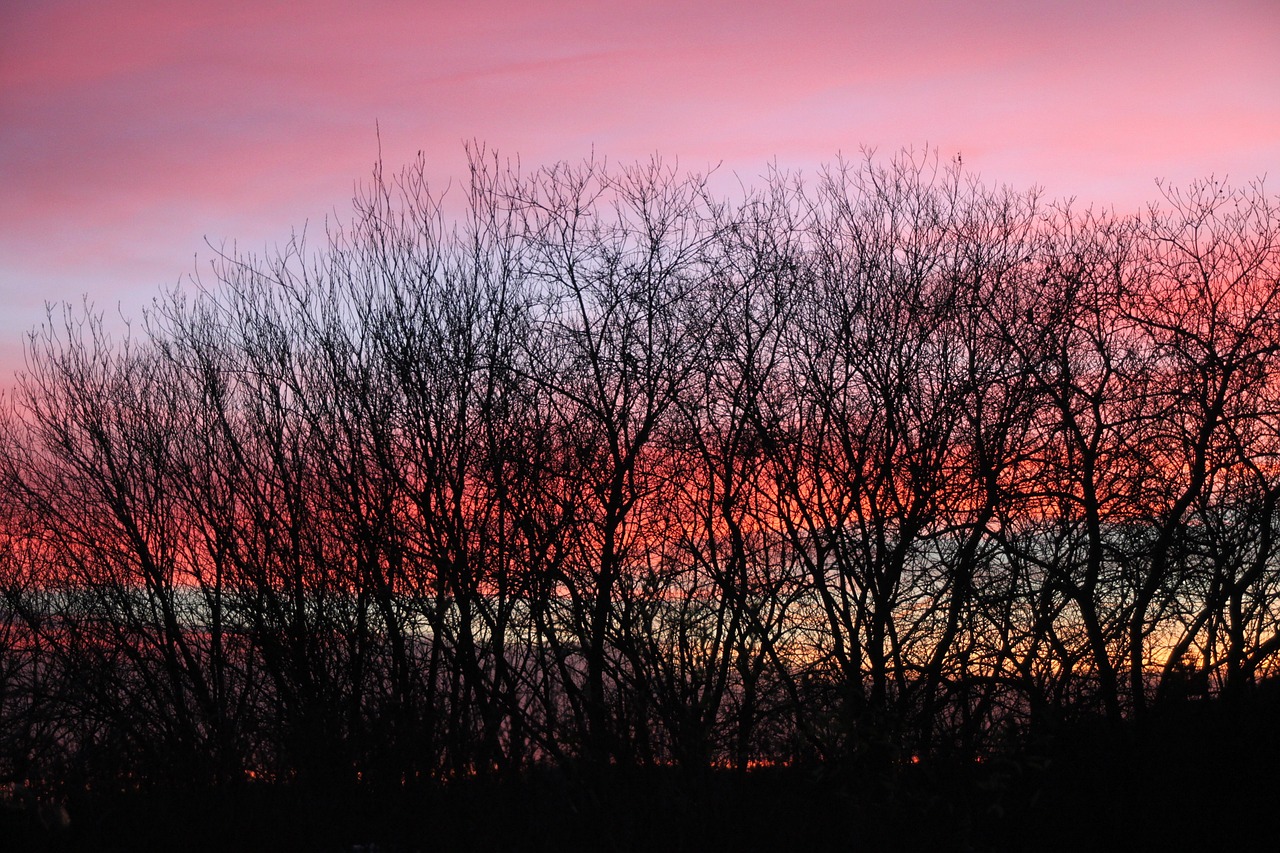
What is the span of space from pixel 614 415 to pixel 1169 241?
859 cm

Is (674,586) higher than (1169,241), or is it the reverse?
(1169,241)

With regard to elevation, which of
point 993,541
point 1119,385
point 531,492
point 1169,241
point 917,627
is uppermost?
point 1169,241

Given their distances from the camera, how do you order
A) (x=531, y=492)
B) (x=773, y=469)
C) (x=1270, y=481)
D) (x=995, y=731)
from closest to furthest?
(x=995, y=731)
(x=1270, y=481)
(x=531, y=492)
(x=773, y=469)

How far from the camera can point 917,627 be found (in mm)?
15078

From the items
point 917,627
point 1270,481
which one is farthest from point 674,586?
point 1270,481

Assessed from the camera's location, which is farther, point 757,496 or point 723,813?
point 757,496

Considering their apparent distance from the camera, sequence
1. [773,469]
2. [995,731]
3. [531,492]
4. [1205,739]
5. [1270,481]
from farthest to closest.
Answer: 1. [773,469]
2. [531,492]
3. [1270,481]
4. [1205,739]
5. [995,731]

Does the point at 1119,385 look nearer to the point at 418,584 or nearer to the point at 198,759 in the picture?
the point at 418,584

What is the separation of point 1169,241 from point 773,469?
22.3ft

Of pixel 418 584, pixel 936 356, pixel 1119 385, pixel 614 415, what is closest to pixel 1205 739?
pixel 1119 385

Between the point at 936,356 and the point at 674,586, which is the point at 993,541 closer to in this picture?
the point at 936,356

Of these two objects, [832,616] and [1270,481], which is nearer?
[1270,481]

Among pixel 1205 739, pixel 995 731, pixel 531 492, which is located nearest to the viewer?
pixel 995 731

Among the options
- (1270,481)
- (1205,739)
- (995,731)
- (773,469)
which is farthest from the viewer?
(773,469)
